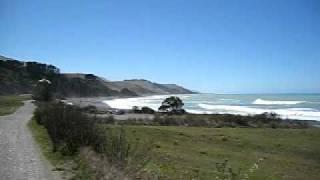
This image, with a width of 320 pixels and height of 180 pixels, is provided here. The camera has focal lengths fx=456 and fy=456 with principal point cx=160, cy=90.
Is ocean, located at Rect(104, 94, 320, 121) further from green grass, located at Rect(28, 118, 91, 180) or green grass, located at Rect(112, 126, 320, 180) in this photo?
green grass, located at Rect(28, 118, 91, 180)

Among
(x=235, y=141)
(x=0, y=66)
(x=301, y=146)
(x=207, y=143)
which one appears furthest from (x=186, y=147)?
(x=0, y=66)

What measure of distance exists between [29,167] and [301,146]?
2496cm

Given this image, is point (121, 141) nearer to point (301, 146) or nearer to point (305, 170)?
point (305, 170)

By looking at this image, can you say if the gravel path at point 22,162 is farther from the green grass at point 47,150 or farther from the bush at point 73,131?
the bush at point 73,131

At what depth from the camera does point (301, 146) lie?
34.5 metres

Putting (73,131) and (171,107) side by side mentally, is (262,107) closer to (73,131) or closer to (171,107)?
(171,107)

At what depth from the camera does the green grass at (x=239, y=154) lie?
19.8m

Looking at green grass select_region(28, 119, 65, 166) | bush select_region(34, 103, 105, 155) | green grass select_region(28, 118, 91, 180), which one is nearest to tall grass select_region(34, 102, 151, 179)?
bush select_region(34, 103, 105, 155)

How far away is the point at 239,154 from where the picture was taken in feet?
91.7

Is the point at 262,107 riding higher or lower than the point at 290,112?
higher

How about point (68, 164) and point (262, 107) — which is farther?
point (262, 107)

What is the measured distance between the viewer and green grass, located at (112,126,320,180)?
1983 cm

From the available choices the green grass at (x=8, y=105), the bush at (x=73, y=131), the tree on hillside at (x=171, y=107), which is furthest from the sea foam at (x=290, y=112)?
the bush at (x=73, y=131)

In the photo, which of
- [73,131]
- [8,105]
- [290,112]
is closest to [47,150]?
[73,131]
